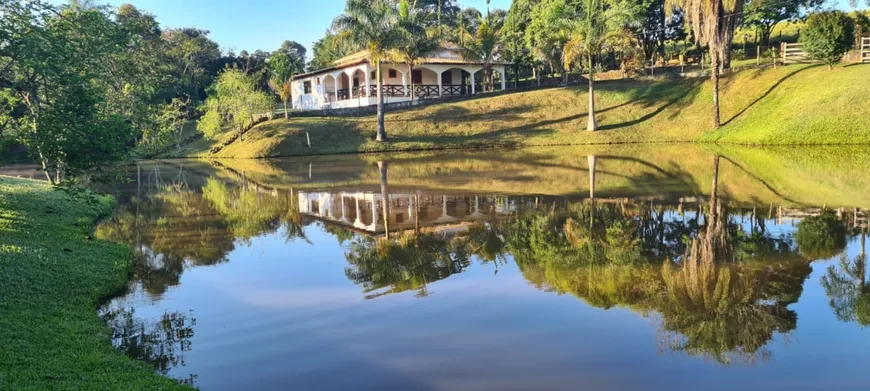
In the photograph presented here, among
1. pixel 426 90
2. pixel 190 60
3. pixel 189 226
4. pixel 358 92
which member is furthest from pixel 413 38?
pixel 190 60

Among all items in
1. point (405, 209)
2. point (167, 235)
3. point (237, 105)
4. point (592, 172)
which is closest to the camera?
point (167, 235)

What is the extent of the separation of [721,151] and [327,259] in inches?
953

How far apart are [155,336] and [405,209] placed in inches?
377

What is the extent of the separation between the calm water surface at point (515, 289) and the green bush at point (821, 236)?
6 centimetres

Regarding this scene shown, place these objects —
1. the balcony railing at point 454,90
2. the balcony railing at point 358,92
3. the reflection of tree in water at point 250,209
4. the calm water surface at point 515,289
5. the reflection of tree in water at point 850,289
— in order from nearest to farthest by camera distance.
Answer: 1. the calm water surface at point 515,289
2. the reflection of tree in water at point 850,289
3. the reflection of tree in water at point 250,209
4. the balcony railing at point 358,92
5. the balcony railing at point 454,90

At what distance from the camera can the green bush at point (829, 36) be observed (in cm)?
3466

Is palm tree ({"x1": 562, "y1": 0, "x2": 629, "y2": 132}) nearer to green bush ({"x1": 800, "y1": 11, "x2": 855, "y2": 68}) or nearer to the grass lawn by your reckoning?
the grass lawn

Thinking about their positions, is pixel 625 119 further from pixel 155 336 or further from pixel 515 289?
pixel 155 336

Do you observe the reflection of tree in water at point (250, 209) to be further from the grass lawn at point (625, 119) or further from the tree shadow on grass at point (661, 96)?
the tree shadow on grass at point (661, 96)

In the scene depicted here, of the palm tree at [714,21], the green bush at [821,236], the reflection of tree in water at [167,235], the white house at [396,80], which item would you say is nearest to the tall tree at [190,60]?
the white house at [396,80]

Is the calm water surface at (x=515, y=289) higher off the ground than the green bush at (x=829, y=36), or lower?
lower

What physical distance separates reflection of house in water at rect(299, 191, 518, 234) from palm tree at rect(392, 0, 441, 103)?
2080 cm

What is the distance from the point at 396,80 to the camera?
5216 cm

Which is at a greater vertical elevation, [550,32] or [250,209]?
[550,32]
